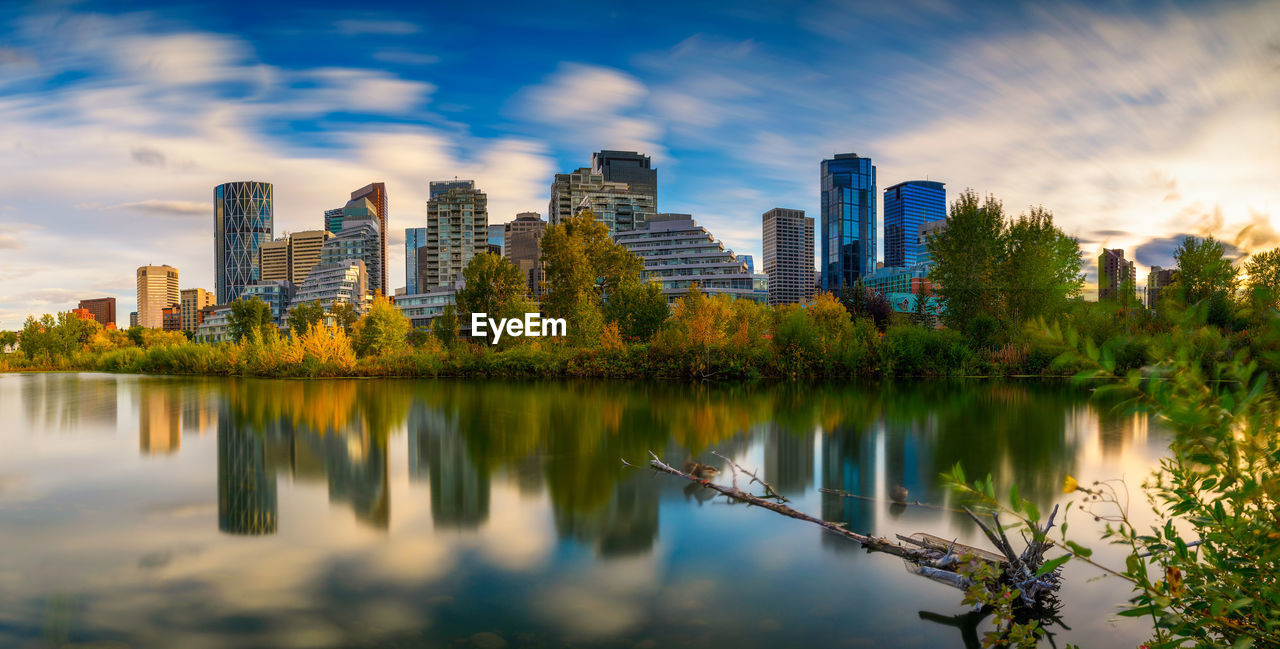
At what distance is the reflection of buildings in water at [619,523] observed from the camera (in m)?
7.18

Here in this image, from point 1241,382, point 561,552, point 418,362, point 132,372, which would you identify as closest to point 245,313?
point 132,372

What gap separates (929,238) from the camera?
35000 mm

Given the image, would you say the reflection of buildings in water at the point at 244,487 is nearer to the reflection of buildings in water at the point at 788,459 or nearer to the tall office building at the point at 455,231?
the reflection of buildings in water at the point at 788,459

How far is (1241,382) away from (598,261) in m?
40.4

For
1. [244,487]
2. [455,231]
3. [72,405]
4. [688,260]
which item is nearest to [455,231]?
[455,231]

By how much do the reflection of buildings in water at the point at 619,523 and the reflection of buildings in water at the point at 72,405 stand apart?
15194 mm

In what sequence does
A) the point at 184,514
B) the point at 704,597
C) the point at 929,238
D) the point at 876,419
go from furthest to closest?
the point at 929,238 → the point at 876,419 → the point at 184,514 → the point at 704,597

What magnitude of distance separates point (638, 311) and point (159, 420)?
73.8 ft

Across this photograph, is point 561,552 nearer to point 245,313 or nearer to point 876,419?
point 876,419

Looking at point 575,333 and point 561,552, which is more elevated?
point 575,333

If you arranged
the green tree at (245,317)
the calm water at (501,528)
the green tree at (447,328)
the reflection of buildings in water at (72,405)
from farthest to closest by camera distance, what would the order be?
the green tree at (245,317) < the green tree at (447,328) < the reflection of buildings in water at (72,405) < the calm water at (501,528)

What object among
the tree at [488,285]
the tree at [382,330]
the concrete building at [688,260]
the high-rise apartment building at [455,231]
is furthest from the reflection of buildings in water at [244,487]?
the high-rise apartment building at [455,231]

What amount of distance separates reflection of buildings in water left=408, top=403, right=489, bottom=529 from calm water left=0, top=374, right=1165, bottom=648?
0.06m

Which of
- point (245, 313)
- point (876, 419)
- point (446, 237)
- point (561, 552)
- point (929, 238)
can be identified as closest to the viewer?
point (561, 552)
